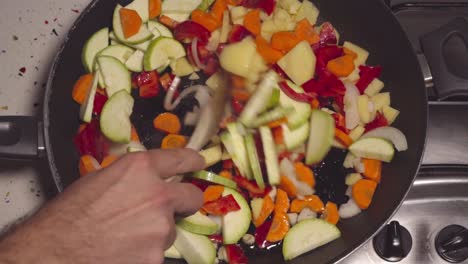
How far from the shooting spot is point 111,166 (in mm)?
916

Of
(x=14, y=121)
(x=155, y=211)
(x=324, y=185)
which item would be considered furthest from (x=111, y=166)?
(x=324, y=185)

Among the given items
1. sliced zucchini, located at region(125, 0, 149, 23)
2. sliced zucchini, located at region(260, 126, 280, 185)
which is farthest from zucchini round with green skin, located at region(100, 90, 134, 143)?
sliced zucchini, located at region(260, 126, 280, 185)

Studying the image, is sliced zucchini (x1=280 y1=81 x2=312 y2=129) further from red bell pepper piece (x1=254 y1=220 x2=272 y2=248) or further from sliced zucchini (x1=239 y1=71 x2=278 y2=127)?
red bell pepper piece (x1=254 y1=220 x2=272 y2=248)

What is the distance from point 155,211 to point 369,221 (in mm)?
622

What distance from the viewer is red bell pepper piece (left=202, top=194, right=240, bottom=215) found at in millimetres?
1301

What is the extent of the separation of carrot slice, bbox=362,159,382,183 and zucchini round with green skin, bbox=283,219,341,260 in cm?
16

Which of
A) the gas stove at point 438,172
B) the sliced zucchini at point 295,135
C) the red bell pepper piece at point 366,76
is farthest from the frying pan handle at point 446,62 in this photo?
the sliced zucchini at point 295,135

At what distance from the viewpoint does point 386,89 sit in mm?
1471

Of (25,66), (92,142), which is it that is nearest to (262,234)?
(92,142)

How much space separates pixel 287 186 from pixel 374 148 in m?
0.23

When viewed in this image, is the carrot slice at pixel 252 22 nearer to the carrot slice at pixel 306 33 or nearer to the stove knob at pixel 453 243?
the carrot slice at pixel 306 33

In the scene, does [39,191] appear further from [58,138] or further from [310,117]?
[310,117]

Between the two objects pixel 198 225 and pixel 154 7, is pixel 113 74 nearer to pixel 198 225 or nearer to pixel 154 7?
pixel 154 7

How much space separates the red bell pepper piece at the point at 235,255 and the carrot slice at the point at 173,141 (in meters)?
0.27
